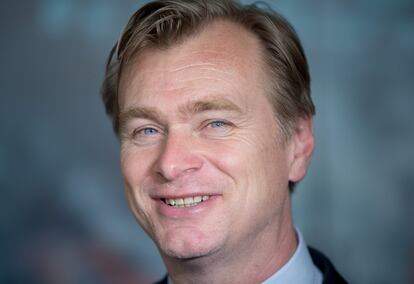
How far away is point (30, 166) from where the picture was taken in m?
5.10

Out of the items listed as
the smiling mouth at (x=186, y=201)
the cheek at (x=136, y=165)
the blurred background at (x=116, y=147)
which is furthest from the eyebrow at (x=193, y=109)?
the blurred background at (x=116, y=147)

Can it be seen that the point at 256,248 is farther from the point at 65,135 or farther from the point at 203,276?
the point at 65,135

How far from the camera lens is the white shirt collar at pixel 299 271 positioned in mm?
3357

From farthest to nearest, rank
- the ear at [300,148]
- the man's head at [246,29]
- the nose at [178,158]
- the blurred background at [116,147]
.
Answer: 1. the blurred background at [116,147]
2. the ear at [300,148]
3. the man's head at [246,29]
4. the nose at [178,158]

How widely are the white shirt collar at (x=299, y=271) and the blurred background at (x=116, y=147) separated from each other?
4.60ft

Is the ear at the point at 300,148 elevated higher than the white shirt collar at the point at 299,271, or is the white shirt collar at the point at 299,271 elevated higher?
the ear at the point at 300,148

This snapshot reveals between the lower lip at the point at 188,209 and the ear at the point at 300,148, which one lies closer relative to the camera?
the lower lip at the point at 188,209

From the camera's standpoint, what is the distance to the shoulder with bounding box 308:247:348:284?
3.37m

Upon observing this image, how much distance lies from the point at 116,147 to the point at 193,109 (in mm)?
2088

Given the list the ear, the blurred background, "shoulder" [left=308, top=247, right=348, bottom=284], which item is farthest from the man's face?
the blurred background

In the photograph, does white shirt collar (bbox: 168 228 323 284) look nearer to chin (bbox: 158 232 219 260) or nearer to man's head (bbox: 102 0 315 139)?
chin (bbox: 158 232 219 260)

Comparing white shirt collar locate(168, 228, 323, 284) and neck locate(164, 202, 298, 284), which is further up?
neck locate(164, 202, 298, 284)

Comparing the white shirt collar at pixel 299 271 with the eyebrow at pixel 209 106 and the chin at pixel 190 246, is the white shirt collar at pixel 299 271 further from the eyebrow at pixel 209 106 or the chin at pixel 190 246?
the eyebrow at pixel 209 106

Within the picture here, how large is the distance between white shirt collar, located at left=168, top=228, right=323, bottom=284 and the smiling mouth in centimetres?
43
